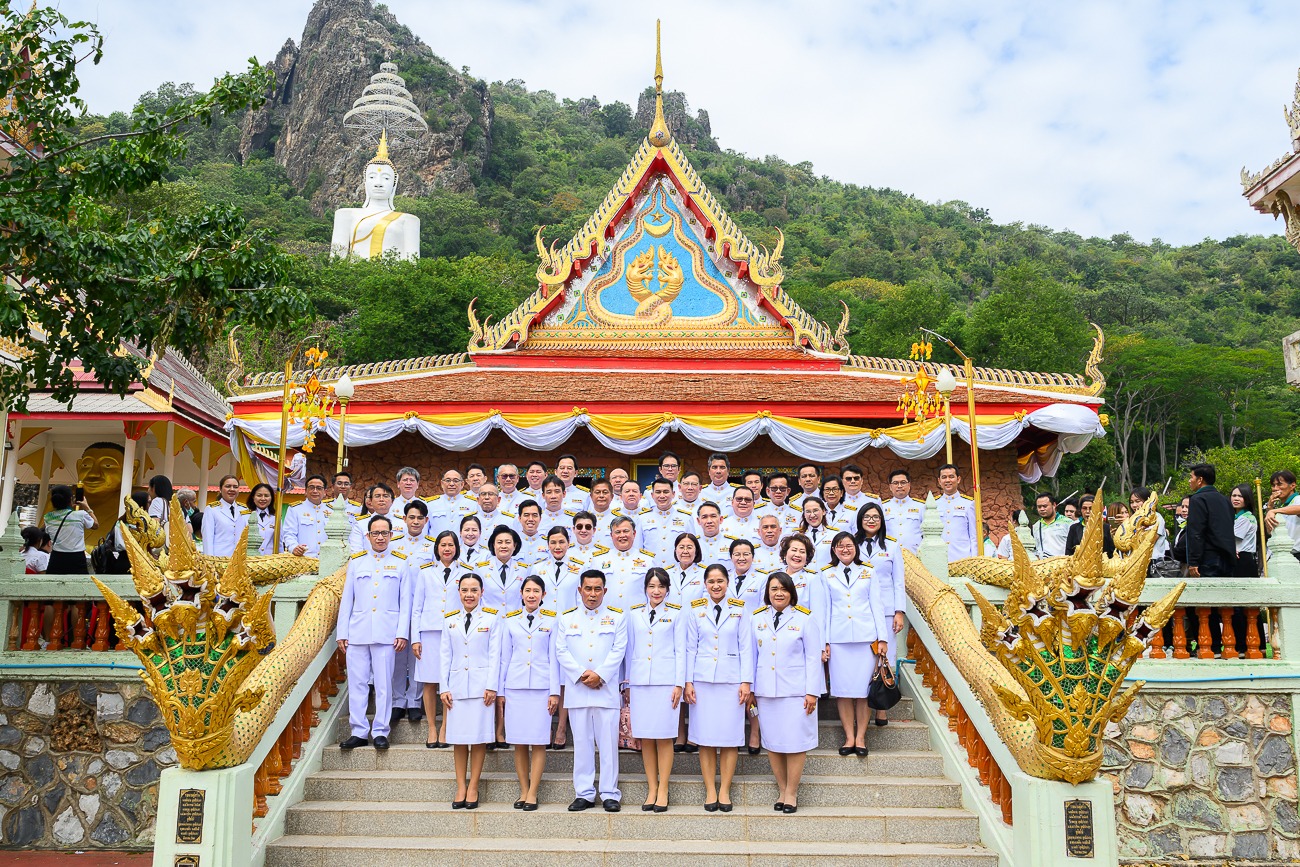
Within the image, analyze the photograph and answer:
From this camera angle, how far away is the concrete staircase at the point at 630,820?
6.09 metres

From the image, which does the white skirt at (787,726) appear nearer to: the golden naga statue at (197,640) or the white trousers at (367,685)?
the white trousers at (367,685)

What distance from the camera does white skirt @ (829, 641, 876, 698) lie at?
7035mm

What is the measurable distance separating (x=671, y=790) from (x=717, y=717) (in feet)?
1.98

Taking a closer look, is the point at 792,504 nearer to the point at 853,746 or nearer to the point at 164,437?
the point at 853,746

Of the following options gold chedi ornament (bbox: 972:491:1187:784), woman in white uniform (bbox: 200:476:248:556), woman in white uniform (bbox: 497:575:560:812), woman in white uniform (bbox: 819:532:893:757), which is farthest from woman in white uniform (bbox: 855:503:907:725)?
woman in white uniform (bbox: 200:476:248:556)

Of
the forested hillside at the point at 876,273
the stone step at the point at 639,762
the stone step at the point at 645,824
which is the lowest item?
the stone step at the point at 645,824

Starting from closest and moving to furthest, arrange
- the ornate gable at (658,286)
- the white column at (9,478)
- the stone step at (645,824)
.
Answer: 1. the stone step at (645,824)
2. the ornate gable at (658,286)
3. the white column at (9,478)

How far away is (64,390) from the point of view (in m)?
7.68

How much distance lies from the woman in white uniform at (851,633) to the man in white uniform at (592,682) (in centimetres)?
148

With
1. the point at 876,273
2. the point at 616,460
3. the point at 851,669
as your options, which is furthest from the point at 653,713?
the point at 876,273

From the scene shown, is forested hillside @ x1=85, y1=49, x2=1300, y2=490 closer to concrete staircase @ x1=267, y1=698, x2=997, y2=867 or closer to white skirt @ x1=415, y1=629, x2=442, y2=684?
white skirt @ x1=415, y1=629, x2=442, y2=684

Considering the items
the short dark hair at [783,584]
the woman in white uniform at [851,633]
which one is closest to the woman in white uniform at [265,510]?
the short dark hair at [783,584]

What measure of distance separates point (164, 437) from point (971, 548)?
15.9 m

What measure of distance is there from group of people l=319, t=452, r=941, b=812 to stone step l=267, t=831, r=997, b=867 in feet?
1.19
